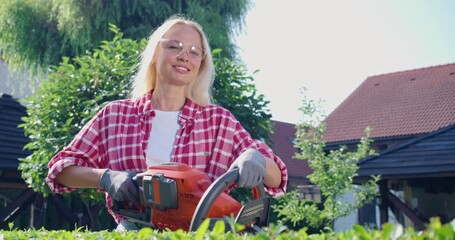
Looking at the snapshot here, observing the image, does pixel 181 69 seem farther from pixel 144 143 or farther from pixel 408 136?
pixel 408 136

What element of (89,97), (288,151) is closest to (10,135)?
(89,97)

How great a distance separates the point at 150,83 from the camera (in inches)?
135

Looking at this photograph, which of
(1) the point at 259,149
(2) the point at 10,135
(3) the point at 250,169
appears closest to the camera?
(3) the point at 250,169

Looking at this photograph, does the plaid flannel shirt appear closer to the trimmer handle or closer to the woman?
the woman

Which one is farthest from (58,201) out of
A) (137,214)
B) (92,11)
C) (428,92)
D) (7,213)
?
(428,92)

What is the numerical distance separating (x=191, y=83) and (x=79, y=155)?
68cm

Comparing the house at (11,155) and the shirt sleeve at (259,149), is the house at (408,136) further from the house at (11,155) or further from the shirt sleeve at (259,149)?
the shirt sleeve at (259,149)

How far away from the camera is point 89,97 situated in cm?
752

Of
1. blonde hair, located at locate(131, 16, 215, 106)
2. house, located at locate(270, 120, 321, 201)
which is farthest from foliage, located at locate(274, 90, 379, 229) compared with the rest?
house, located at locate(270, 120, 321, 201)

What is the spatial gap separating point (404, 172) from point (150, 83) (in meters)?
8.79

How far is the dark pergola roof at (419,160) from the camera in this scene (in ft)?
35.7

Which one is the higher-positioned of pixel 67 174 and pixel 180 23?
pixel 180 23

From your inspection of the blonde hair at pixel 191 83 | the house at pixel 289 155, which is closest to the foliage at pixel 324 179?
the blonde hair at pixel 191 83

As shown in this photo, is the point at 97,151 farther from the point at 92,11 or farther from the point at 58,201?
the point at 92,11
